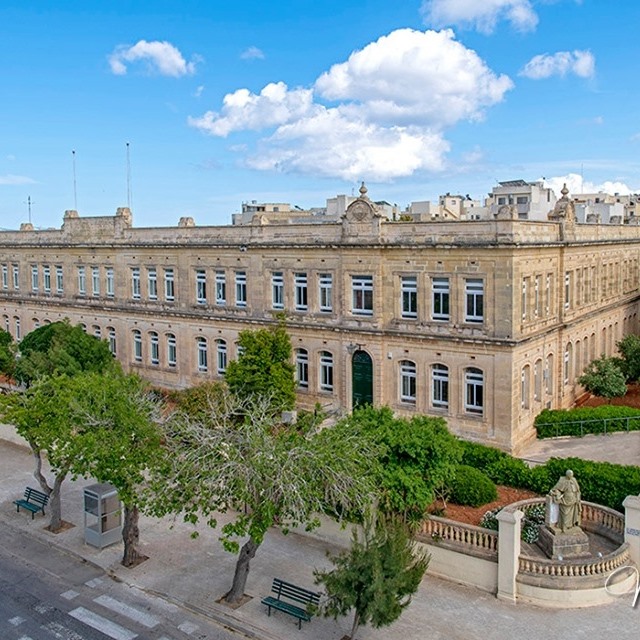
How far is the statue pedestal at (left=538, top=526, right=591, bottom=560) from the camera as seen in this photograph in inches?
833

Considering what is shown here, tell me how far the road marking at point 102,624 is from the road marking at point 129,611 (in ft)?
1.54

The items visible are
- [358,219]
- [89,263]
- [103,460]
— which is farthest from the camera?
[89,263]

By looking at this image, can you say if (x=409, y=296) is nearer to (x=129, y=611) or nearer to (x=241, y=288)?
(x=241, y=288)

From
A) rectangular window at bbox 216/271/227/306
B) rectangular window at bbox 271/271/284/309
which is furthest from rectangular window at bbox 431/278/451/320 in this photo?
rectangular window at bbox 216/271/227/306

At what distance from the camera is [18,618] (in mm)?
20141

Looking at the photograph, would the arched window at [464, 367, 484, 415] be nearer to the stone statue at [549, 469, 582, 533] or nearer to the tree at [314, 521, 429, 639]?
the stone statue at [549, 469, 582, 533]

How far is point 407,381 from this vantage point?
34.8 m

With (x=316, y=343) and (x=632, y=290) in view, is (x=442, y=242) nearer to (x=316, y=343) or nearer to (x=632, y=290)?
(x=316, y=343)

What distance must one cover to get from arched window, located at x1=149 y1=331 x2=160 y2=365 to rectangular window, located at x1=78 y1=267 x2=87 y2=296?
719 cm

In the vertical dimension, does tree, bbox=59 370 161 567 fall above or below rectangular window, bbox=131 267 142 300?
below

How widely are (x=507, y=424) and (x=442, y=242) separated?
333 inches

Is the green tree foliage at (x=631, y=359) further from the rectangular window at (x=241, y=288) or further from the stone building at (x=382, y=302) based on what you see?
the rectangular window at (x=241, y=288)

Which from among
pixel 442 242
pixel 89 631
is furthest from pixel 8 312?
pixel 89 631

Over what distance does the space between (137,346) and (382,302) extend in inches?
742
